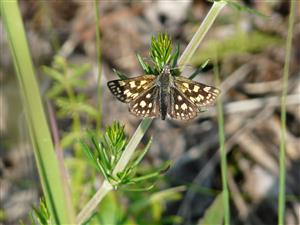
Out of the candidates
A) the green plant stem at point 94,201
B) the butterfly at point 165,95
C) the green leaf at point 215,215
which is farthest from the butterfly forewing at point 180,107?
the green leaf at point 215,215

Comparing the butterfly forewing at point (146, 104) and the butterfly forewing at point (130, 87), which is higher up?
the butterfly forewing at point (130, 87)

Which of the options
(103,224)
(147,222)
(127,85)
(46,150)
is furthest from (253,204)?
(46,150)

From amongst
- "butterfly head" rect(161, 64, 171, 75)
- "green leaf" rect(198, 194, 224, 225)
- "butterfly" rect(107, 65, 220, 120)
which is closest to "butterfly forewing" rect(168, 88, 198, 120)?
"butterfly" rect(107, 65, 220, 120)

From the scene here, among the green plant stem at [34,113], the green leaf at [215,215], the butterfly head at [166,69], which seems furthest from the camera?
the green leaf at [215,215]

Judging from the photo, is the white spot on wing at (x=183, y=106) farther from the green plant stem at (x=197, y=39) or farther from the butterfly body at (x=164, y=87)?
the green plant stem at (x=197, y=39)

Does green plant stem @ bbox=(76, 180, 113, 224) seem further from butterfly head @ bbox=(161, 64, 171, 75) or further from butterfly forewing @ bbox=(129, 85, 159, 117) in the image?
butterfly head @ bbox=(161, 64, 171, 75)

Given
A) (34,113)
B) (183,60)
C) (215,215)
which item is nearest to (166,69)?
(183,60)

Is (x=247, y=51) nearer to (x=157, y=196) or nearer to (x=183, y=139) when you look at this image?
(x=183, y=139)
